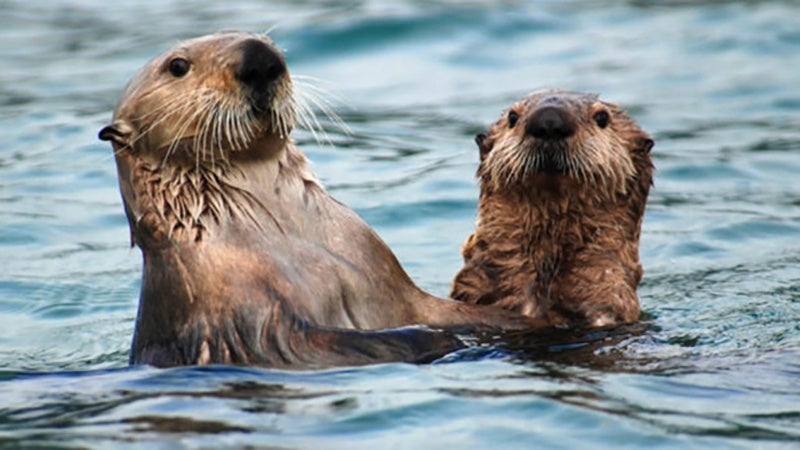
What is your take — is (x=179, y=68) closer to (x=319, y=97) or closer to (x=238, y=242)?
(x=319, y=97)

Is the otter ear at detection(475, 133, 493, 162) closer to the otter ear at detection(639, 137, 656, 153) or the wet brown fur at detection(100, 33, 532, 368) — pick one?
the otter ear at detection(639, 137, 656, 153)

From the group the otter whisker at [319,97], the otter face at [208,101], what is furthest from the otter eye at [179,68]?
the otter whisker at [319,97]

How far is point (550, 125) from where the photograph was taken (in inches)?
249

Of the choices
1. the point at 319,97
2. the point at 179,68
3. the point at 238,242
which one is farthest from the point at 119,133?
the point at 319,97

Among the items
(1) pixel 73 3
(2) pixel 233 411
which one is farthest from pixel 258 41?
(1) pixel 73 3

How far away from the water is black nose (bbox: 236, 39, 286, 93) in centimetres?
121

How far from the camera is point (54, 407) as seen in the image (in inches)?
215

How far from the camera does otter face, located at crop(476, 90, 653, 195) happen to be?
6375 mm

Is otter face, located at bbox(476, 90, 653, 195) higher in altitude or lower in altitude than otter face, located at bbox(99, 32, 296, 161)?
lower

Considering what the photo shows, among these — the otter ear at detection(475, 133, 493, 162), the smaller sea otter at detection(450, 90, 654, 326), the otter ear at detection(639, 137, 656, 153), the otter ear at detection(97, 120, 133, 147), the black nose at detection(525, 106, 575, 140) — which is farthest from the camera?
the otter ear at detection(475, 133, 493, 162)

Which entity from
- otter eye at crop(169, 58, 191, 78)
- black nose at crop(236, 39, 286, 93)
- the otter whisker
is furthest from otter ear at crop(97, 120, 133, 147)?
the otter whisker

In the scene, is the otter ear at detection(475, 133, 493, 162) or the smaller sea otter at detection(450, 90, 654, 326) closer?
the smaller sea otter at detection(450, 90, 654, 326)

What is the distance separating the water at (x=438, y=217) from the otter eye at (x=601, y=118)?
969 millimetres

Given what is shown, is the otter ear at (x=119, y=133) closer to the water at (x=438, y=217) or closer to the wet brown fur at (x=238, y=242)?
the wet brown fur at (x=238, y=242)
